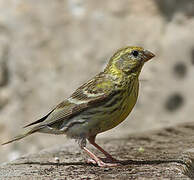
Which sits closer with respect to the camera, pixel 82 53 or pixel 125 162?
pixel 125 162

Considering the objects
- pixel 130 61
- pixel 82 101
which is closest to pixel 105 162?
pixel 82 101

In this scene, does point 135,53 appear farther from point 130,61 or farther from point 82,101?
point 82,101

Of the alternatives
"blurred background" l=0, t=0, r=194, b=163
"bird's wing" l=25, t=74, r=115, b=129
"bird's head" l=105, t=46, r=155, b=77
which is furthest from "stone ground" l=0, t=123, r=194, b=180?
"blurred background" l=0, t=0, r=194, b=163

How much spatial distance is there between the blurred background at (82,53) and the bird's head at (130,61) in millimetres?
2844

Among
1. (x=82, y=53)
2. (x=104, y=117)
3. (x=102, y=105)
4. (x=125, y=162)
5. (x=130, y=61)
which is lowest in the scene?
(x=125, y=162)

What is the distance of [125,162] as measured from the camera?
5.17 m

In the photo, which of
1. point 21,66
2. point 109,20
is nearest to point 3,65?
point 21,66

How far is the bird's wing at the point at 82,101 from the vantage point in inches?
212

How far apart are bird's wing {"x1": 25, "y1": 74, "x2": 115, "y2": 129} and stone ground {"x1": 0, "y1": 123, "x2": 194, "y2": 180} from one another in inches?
14.4

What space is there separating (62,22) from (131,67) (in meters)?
3.19

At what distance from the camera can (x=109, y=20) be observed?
8.59m

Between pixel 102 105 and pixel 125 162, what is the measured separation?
0.58 meters

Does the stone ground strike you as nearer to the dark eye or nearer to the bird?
the bird

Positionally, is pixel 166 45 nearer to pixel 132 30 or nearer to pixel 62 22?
pixel 132 30
